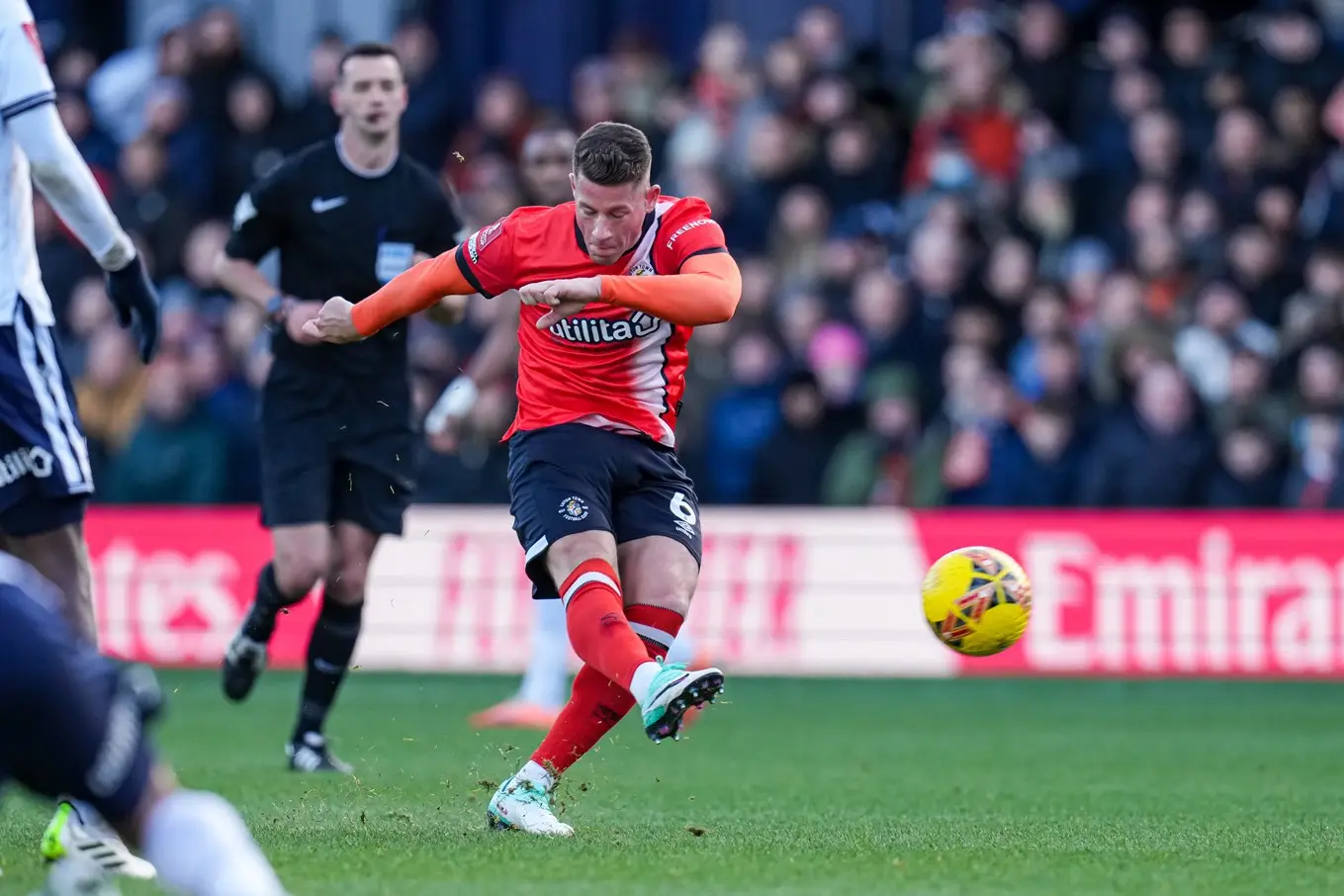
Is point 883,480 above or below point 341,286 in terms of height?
below

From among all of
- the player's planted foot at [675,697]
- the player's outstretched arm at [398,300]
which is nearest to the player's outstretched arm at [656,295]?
the player's outstretched arm at [398,300]

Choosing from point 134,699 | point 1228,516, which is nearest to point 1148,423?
point 1228,516

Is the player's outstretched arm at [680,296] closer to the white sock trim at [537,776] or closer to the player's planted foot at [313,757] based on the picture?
the white sock trim at [537,776]

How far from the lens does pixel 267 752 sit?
9.27m

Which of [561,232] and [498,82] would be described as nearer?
[561,232]

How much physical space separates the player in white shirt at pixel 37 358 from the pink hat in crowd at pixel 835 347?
8.78 meters

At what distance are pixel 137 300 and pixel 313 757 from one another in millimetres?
2739

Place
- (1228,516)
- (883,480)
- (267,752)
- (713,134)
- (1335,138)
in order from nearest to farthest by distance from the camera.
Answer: (267,752), (1228,516), (883,480), (1335,138), (713,134)

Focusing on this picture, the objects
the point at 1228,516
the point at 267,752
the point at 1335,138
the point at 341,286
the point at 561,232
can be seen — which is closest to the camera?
the point at 561,232

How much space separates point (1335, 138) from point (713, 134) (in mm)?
4552

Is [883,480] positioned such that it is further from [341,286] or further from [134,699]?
[134,699]

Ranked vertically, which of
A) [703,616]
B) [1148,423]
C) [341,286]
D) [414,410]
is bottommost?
[703,616]

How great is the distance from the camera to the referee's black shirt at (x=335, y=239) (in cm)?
852

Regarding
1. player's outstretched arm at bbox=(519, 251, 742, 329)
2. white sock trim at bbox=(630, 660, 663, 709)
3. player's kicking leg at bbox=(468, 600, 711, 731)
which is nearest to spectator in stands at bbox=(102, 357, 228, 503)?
player's kicking leg at bbox=(468, 600, 711, 731)
